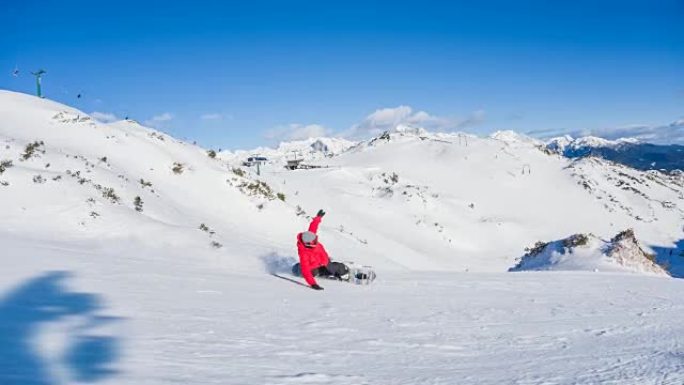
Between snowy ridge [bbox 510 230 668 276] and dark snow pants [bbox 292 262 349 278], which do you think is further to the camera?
snowy ridge [bbox 510 230 668 276]

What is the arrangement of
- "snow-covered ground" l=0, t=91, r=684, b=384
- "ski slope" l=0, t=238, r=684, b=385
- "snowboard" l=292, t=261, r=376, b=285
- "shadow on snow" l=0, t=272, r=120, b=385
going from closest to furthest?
"shadow on snow" l=0, t=272, r=120, b=385 → "ski slope" l=0, t=238, r=684, b=385 → "snow-covered ground" l=0, t=91, r=684, b=384 → "snowboard" l=292, t=261, r=376, b=285

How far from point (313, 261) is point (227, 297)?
2782mm

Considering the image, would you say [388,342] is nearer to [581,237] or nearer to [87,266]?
[87,266]

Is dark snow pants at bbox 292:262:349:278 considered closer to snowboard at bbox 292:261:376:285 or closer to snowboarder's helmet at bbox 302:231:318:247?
snowboard at bbox 292:261:376:285

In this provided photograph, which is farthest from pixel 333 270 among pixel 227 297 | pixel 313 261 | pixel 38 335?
pixel 38 335

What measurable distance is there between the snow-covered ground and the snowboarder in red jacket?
349 millimetres

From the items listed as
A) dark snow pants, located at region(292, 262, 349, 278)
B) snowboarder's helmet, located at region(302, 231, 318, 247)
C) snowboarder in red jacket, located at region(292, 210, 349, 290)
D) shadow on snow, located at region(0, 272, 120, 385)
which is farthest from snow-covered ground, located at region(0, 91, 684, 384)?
snowboarder's helmet, located at region(302, 231, 318, 247)

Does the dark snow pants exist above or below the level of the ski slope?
above

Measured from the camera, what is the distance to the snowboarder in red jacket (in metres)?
11.3

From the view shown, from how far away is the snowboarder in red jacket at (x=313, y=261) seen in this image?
37.2 feet

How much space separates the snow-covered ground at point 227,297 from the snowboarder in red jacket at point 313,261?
0.35 m

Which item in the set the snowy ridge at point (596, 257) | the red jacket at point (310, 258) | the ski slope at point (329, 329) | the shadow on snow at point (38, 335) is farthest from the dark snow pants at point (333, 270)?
the snowy ridge at point (596, 257)

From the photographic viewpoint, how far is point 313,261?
11664mm

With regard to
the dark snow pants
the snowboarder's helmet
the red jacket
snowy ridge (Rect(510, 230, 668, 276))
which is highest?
the snowboarder's helmet
